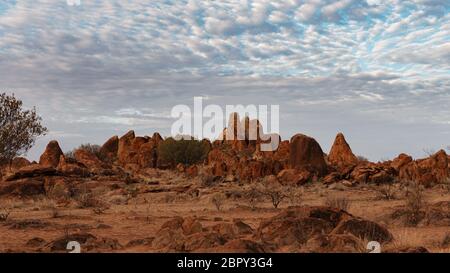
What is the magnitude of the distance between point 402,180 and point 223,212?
1648 centimetres

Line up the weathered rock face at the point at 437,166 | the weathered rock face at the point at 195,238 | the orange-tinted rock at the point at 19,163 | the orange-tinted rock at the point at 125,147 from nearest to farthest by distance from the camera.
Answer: the weathered rock face at the point at 195,238 → the weathered rock face at the point at 437,166 → the orange-tinted rock at the point at 19,163 → the orange-tinted rock at the point at 125,147

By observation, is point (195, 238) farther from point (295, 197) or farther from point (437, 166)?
point (437, 166)

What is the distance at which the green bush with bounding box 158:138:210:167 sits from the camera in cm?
5006

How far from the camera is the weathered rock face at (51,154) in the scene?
43656 millimetres

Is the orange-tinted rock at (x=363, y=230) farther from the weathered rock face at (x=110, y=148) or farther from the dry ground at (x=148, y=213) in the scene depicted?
the weathered rock face at (x=110, y=148)

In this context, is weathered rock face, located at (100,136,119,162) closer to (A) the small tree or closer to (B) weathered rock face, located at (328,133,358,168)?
(B) weathered rock face, located at (328,133,358,168)

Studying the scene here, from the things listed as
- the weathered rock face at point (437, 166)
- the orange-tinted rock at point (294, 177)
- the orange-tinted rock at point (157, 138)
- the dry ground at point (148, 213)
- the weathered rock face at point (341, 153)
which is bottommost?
the dry ground at point (148, 213)

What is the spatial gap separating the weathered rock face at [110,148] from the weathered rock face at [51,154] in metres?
9.81

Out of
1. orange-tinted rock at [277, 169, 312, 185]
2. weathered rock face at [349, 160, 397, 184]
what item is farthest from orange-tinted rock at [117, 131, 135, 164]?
weathered rock face at [349, 160, 397, 184]

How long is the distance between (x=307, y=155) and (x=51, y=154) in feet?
72.5

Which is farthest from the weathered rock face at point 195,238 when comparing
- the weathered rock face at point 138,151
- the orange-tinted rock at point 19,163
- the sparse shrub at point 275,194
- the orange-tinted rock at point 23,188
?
the orange-tinted rock at point 19,163

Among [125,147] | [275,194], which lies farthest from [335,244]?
[125,147]
